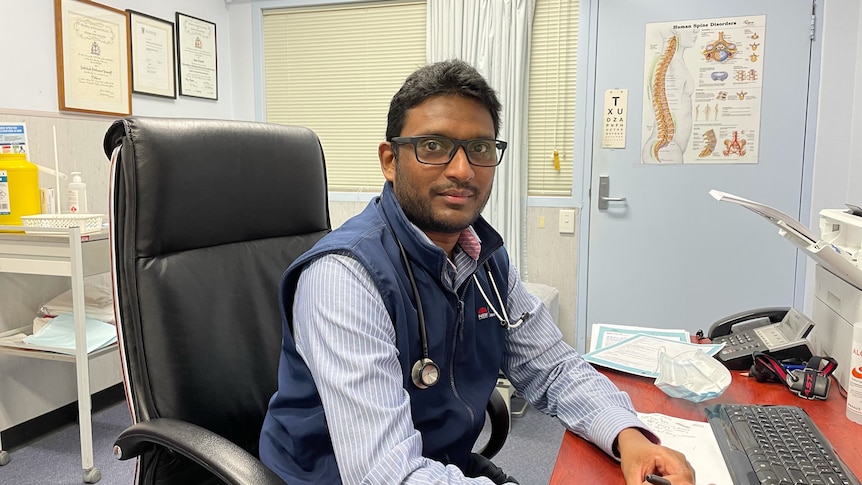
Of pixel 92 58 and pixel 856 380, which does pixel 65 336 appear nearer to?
pixel 92 58

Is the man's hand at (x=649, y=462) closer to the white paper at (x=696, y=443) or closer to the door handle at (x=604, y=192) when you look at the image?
the white paper at (x=696, y=443)

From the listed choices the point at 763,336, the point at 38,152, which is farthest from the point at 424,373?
the point at 38,152

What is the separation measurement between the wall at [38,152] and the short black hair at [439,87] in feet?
6.50

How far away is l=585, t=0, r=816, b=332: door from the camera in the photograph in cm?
288

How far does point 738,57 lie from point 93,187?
304cm

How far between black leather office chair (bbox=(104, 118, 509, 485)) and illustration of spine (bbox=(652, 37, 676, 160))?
2137 millimetres

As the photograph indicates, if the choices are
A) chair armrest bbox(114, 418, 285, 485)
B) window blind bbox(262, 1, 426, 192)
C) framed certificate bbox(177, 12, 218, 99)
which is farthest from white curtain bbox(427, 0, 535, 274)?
chair armrest bbox(114, 418, 285, 485)

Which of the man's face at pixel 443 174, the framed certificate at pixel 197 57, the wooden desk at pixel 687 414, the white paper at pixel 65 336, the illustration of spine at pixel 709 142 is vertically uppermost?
the framed certificate at pixel 197 57

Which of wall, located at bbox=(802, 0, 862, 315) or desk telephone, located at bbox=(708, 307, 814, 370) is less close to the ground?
wall, located at bbox=(802, 0, 862, 315)

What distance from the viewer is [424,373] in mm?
1047

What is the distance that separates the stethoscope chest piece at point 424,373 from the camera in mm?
1044

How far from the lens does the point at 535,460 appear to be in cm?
245

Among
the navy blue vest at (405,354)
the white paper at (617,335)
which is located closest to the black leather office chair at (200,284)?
the navy blue vest at (405,354)

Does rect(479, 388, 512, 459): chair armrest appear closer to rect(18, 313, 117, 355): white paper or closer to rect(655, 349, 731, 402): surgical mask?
rect(655, 349, 731, 402): surgical mask
